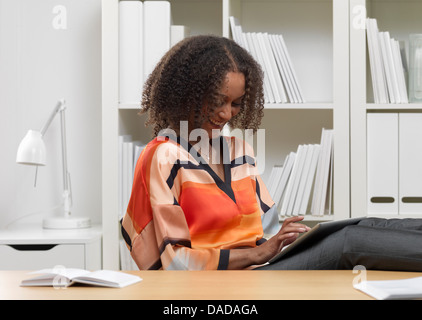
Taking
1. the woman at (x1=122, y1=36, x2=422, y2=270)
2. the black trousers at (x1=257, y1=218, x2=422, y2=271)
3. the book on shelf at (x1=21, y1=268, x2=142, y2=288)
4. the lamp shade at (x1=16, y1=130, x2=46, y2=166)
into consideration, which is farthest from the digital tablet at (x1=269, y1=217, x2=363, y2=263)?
the lamp shade at (x1=16, y1=130, x2=46, y2=166)

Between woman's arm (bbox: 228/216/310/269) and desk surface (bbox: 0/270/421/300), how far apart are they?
0.19 metres

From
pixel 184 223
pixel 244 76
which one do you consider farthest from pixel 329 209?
pixel 184 223

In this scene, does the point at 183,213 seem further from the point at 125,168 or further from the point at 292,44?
the point at 292,44

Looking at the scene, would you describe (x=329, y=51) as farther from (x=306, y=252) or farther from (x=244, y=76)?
(x=306, y=252)

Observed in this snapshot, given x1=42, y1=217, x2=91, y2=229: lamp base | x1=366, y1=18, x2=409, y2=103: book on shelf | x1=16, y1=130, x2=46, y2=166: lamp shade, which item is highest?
x1=366, y1=18, x2=409, y2=103: book on shelf

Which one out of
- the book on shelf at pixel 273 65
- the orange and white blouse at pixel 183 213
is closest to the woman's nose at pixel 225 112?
the orange and white blouse at pixel 183 213

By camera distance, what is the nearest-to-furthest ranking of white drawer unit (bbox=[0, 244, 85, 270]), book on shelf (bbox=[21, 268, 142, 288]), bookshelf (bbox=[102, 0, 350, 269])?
book on shelf (bbox=[21, 268, 142, 288]) → white drawer unit (bbox=[0, 244, 85, 270]) → bookshelf (bbox=[102, 0, 350, 269])

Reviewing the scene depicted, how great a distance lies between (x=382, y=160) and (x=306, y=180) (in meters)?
0.28

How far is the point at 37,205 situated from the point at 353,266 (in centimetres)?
171

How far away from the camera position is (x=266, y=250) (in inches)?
46.3

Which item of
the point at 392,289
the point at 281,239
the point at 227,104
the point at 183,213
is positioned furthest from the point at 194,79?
the point at 392,289

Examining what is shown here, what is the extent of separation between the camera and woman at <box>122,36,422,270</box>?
119 centimetres

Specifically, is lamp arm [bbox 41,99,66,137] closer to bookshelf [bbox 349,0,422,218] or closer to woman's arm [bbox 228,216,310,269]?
bookshelf [bbox 349,0,422,218]

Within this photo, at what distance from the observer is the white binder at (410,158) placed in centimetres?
206
